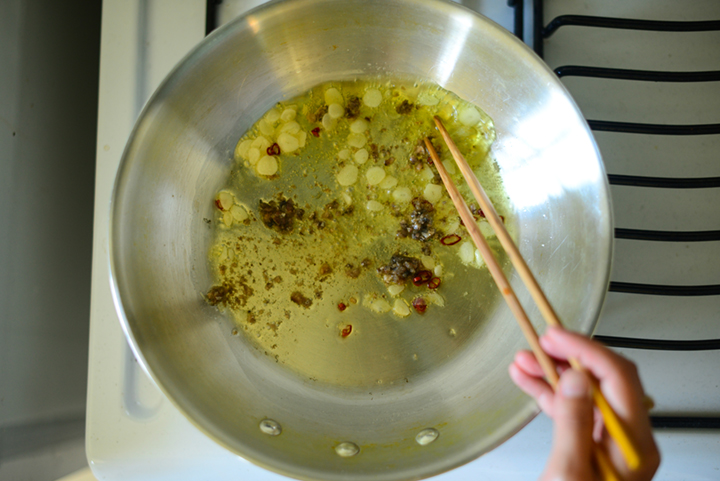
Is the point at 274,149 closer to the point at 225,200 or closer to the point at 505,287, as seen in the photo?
the point at 225,200

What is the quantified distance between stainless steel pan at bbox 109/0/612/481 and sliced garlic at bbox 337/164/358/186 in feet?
0.44

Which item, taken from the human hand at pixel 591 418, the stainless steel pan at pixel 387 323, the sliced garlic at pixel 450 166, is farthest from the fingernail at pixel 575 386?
the sliced garlic at pixel 450 166

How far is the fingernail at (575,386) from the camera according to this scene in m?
0.34

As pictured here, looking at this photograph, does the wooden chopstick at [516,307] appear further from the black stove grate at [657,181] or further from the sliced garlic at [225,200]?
the sliced garlic at [225,200]

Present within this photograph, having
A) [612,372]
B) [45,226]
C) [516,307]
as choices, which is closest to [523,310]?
[516,307]

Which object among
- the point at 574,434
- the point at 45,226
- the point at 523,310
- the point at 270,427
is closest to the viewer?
the point at 574,434

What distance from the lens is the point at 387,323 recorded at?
0.64 metres

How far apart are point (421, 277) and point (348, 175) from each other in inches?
7.3

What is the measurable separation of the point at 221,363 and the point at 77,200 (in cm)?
40

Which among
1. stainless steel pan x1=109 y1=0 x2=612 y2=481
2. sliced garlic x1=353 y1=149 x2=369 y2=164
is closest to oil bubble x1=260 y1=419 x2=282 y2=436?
stainless steel pan x1=109 y1=0 x2=612 y2=481

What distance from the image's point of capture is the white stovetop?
1.78ft

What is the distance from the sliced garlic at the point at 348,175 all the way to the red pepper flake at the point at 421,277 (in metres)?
0.17

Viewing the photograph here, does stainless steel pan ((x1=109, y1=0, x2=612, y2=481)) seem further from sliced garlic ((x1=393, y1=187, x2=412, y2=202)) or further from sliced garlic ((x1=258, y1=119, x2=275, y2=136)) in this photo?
sliced garlic ((x1=393, y1=187, x2=412, y2=202))

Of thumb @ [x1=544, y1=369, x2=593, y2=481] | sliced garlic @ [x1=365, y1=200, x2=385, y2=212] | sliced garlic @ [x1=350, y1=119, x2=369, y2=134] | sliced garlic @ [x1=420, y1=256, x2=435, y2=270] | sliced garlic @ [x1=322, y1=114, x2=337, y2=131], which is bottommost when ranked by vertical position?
thumb @ [x1=544, y1=369, x2=593, y2=481]
